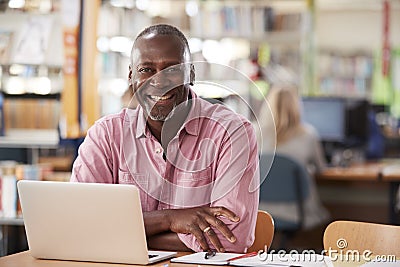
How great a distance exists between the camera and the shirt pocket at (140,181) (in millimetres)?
2516

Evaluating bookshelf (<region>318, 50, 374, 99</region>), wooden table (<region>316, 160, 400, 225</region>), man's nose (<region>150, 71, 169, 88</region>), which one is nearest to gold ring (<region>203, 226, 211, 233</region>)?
man's nose (<region>150, 71, 169, 88</region>)

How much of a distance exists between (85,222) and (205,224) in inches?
13.4

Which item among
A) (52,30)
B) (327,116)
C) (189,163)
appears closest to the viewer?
(189,163)

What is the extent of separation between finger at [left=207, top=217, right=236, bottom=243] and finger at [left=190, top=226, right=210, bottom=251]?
0.12ft

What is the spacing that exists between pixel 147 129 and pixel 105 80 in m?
4.76

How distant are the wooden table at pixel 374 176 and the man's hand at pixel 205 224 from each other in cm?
351

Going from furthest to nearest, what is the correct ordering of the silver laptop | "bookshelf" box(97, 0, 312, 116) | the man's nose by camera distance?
"bookshelf" box(97, 0, 312, 116), the man's nose, the silver laptop

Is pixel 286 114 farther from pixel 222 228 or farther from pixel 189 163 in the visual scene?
pixel 222 228

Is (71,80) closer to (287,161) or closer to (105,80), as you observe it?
(287,161)

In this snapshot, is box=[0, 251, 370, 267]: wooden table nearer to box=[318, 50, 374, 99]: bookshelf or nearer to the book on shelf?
the book on shelf

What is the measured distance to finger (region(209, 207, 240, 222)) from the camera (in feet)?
7.53

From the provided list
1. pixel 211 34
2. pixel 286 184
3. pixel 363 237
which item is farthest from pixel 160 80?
pixel 211 34

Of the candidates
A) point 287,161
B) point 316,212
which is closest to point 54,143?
point 287,161

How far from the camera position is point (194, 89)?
2.46 meters
